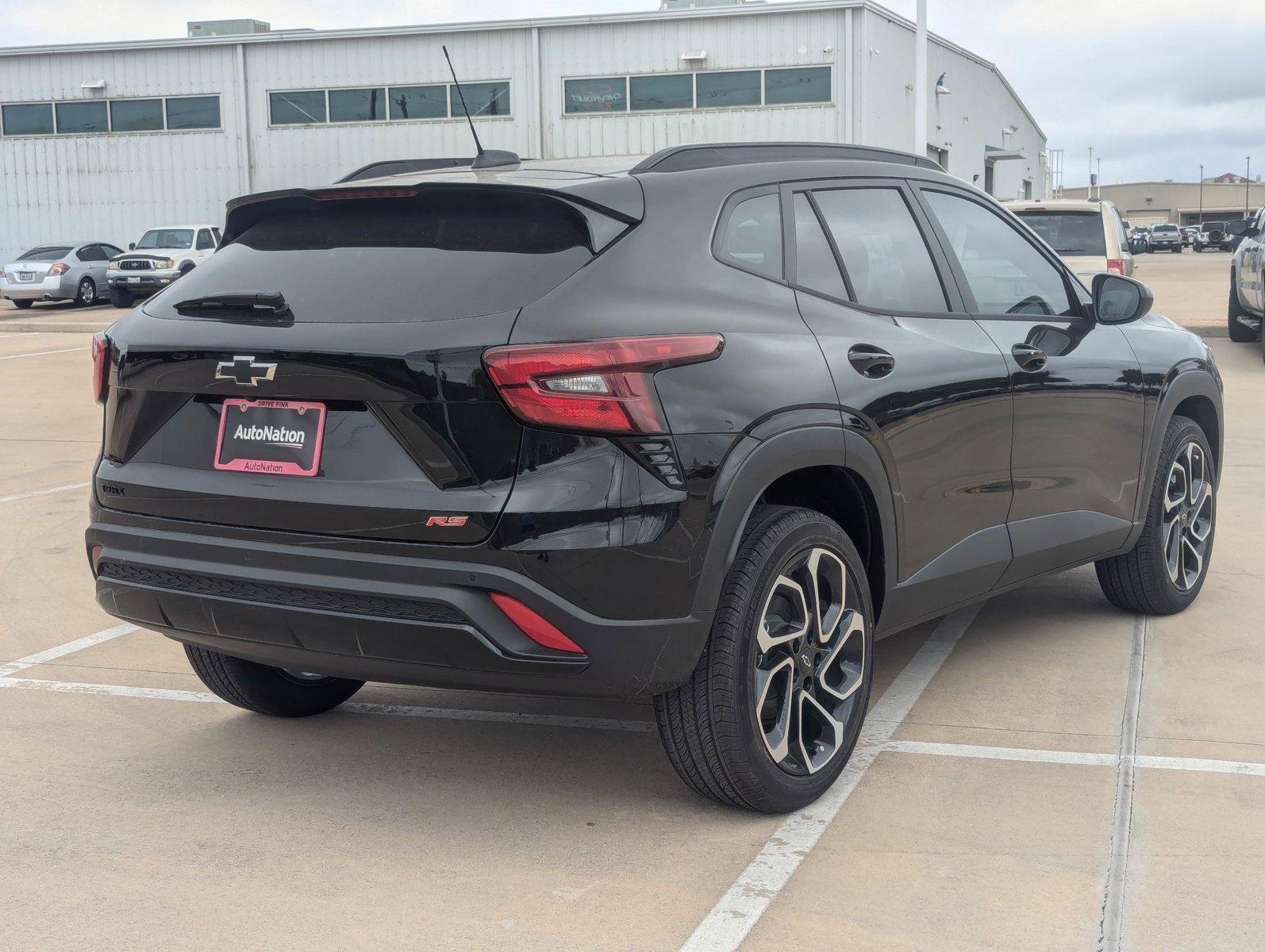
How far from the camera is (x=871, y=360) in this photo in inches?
156

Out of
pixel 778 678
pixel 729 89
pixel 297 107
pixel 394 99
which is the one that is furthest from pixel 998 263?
pixel 297 107

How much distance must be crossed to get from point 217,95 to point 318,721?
34419 millimetres

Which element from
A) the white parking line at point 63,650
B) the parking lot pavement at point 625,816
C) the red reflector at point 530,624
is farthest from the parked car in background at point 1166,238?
the red reflector at point 530,624

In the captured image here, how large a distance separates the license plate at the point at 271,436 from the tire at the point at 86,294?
3063cm

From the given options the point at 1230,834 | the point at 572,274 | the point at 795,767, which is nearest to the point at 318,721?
the point at 795,767

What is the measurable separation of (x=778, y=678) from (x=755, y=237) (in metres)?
1.15

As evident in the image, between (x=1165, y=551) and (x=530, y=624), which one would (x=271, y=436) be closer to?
(x=530, y=624)

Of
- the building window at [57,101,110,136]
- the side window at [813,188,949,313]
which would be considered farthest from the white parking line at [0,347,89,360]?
the building window at [57,101,110,136]

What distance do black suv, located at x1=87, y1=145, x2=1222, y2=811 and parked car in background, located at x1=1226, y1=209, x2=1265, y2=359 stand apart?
12835 millimetres

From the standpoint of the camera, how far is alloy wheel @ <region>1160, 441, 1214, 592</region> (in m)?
5.65

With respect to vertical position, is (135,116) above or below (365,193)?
above

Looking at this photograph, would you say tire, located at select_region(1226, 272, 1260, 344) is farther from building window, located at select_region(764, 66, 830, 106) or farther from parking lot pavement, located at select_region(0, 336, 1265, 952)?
building window, located at select_region(764, 66, 830, 106)

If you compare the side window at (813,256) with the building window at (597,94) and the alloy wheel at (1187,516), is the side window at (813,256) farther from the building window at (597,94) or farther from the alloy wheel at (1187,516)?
the building window at (597,94)

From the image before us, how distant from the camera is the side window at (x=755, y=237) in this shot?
3.74 meters
